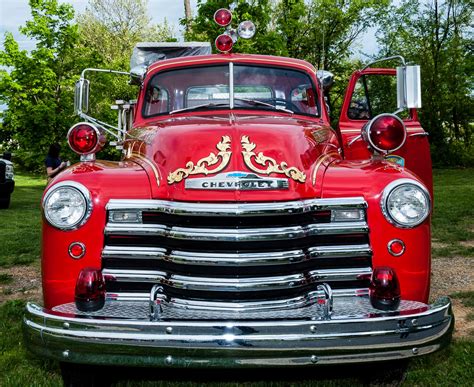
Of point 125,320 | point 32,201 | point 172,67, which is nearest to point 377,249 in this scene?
point 125,320

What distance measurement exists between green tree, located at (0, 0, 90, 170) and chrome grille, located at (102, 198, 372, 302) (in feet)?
50.7

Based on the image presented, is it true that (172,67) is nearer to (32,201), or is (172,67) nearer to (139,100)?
(139,100)

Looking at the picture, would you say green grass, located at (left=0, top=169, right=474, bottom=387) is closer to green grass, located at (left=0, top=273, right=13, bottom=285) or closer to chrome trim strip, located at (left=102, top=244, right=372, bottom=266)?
green grass, located at (left=0, top=273, right=13, bottom=285)

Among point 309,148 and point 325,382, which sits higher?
point 309,148

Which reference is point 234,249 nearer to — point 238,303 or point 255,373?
point 238,303

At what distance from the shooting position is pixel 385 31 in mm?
27734

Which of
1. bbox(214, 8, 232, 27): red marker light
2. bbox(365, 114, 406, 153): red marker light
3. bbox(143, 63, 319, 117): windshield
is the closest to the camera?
bbox(365, 114, 406, 153): red marker light

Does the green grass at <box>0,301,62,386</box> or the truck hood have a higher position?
the truck hood

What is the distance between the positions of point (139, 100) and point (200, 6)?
11.5m

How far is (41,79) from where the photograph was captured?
18.1m

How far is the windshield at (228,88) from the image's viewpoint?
4395mm

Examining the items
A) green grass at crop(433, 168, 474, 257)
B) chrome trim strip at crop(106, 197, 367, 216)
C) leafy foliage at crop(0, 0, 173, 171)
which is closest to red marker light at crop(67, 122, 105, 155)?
chrome trim strip at crop(106, 197, 367, 216)

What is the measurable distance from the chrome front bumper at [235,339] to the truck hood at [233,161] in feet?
2.17

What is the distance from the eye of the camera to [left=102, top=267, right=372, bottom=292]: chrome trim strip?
2766 mm
